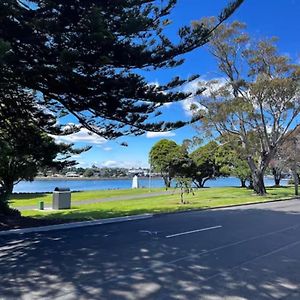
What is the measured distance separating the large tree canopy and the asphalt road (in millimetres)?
4059

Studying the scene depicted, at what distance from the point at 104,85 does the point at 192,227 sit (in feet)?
17.7

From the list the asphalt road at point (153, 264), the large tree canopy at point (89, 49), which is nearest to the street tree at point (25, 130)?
the large tree canopy at point (89, 49)

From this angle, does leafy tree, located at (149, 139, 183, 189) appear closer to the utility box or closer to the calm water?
the calm water

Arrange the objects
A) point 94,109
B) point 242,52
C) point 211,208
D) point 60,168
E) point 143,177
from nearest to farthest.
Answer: point 94,109 < point 60,168 < point 211,208 < point 242,52 < point 143,177

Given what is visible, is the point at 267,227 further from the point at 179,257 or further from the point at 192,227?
the point at 179,257

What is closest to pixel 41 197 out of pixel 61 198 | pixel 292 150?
pixel 61 198

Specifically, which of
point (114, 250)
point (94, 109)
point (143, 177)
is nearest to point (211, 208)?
point (94, 109)

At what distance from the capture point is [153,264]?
751cm

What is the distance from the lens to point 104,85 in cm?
1118

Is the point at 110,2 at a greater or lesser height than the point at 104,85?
greater

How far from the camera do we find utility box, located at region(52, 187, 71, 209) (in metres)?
22.6

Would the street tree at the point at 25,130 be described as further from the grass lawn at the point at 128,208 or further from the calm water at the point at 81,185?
the calm water at the point at 81,185

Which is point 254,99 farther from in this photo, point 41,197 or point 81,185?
point 81,185

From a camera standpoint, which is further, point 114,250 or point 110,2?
point 110,2
